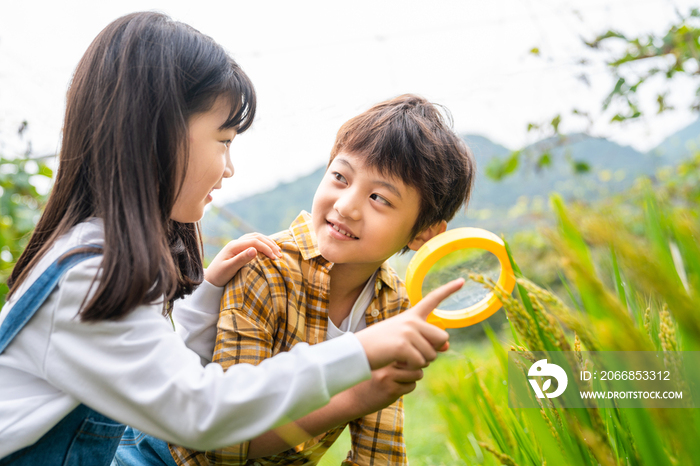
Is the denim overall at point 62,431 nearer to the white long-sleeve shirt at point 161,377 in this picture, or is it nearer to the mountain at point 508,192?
the white long-sleeve shirt at point 161,377

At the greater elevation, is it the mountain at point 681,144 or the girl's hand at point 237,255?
the girl's hand at point 237,255

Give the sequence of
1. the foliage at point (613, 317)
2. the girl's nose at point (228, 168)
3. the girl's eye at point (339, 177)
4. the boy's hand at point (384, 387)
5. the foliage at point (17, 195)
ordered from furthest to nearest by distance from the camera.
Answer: the foliage at point (17, 195) < the girl's eye at point (339, 177) < the girl's nose at point (228, 168) < the boy's hand at point (384, 387) < the foliage at point (613, 317)

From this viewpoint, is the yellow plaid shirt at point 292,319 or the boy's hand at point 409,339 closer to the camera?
the boy's hand at point 409,339

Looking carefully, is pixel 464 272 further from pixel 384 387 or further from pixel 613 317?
pixel 613 317

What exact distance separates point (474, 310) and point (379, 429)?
1.52ft

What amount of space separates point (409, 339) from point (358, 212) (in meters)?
0.51

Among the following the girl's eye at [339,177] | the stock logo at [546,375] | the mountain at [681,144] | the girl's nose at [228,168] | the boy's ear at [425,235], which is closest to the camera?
the stock logo at [546,375]

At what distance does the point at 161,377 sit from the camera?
0.77 m

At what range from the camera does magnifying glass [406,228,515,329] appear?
117 centimetres

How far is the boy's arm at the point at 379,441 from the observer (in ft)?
4.52

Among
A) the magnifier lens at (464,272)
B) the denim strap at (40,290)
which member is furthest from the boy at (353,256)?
the denim strap at (40,290)

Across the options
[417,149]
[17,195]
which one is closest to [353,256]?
[417,149]

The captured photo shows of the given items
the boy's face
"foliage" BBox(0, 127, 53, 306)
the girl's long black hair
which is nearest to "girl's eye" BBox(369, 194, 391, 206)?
the boy's face

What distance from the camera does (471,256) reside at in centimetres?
132
